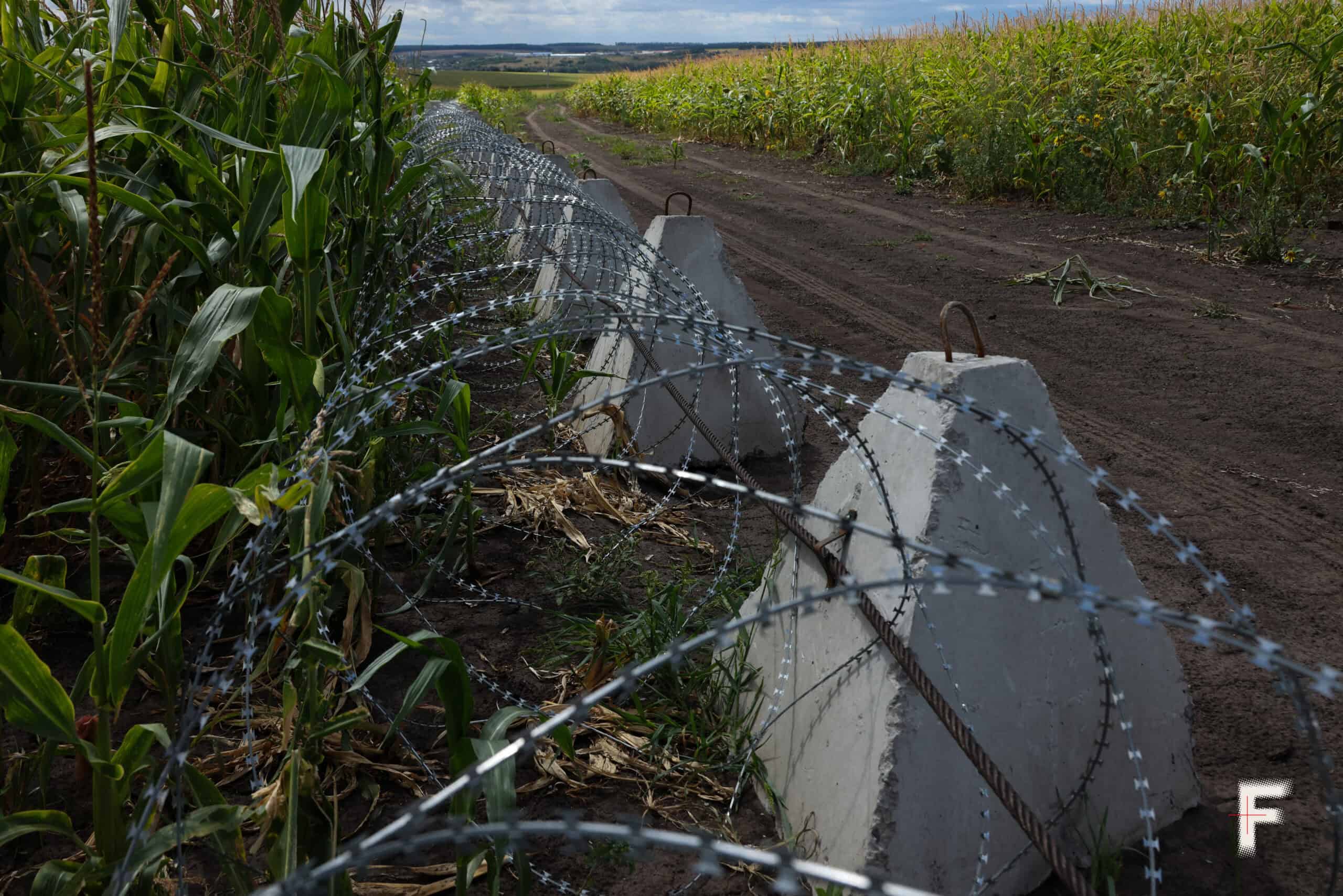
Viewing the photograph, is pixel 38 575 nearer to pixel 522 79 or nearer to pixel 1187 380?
pixel 1187 380

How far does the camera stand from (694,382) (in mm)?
4121

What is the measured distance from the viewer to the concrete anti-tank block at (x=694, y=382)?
4.05m

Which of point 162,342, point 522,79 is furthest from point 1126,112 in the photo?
point 522,79

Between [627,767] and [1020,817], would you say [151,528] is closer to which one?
[627,767]

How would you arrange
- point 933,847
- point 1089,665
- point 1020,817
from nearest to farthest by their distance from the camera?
point 1020,817 → point 933,847 → point 1089,665

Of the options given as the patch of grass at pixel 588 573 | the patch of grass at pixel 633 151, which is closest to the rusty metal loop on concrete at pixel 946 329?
the patch of grass at pixel 588 573

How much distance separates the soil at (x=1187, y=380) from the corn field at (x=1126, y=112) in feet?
1.65

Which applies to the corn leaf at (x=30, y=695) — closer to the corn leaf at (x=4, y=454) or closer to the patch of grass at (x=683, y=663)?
the corn leaf at (x=4, y=454)

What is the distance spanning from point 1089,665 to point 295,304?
2.14 metres

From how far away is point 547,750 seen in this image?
232 cm

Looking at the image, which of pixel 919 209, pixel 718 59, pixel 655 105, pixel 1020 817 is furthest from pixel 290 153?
pixel 718 59

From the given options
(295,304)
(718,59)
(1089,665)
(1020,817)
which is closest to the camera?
(1020,817)

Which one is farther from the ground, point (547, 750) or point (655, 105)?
point (655, 105)
